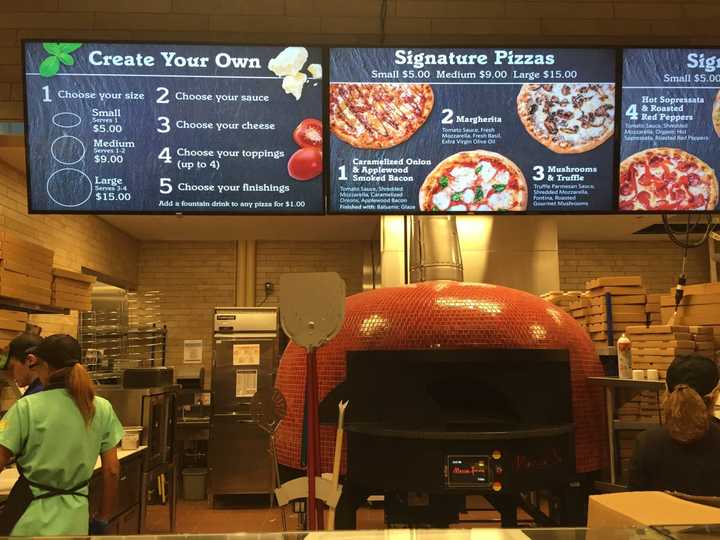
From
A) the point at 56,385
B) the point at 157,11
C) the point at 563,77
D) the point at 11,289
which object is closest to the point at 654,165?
the point at 563,77

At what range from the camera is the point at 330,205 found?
10.2 ft

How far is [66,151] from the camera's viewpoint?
10.1 ft

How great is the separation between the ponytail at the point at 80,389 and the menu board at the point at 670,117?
2.48 metres

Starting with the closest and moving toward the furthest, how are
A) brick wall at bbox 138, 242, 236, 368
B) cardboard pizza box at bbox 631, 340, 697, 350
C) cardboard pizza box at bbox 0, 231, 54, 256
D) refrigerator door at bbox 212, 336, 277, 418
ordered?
1. cardboard pizza box at bbox 631, 340, 697, 350
2. cardboard pizza box at bbox 0, 231, 54, 256
3. refrigerator door at bbox 212, 336, 277, 418
4. brick wall at bbox 138, 242, 236, 368

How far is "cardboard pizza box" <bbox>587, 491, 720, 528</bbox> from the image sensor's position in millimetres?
1183

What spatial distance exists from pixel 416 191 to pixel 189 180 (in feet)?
3.36

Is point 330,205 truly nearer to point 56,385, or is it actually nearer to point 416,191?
point 416,191

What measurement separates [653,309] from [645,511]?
4173 millimetres

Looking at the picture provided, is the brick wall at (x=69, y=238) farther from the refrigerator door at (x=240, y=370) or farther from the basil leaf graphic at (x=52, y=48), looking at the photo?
the basil leaf graphic at (x=52, y=48)

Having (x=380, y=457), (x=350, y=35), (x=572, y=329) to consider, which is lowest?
(x=380, y=457)

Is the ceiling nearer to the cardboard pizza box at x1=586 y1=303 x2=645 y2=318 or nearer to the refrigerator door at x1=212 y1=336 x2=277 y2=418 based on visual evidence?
the refrigerator door at x1=212 y1=336 x2=277 y2=418

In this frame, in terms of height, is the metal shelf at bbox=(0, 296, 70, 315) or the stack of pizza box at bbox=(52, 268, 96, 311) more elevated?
the stack of pizza box at bbox=(52, 268, 96, 311)

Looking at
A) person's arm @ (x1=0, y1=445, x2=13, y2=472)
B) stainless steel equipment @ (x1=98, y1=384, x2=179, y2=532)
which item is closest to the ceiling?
stainless steel equipment @ (x1=98, y1=384, x2=179, y2=532)

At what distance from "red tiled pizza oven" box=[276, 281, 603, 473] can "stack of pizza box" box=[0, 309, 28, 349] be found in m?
3.10
